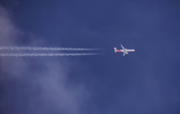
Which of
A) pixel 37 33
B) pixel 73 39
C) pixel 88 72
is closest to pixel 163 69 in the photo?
pixel 88 72

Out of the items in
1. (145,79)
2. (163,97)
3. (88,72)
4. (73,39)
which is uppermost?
(73,39)

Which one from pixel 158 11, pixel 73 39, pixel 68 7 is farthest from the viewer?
pixel 158 11

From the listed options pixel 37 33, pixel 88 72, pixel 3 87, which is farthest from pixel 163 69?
pixel 3 87

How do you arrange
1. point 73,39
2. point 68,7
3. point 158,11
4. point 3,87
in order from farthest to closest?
point 158,11 → point 68,7 → point 73,39 → point 3,87

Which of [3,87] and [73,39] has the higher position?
[73,39]

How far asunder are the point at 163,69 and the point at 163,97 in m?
19.0

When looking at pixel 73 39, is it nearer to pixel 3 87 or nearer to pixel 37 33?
pixel 37 33

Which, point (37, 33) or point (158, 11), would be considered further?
point (158, 11)

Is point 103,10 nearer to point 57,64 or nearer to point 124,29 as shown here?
point 124,29

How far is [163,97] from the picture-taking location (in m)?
105

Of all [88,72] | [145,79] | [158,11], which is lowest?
[145,79]

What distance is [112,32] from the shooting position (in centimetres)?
10325

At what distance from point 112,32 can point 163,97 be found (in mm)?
55928

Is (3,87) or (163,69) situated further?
(163,69)
